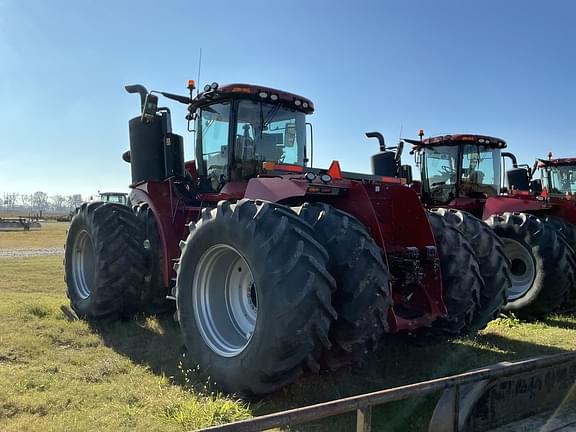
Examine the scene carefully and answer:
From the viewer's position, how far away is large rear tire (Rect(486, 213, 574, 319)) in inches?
322

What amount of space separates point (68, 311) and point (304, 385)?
4.23 m

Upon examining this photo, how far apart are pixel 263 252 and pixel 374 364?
207 centimetres

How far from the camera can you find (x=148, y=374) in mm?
4914

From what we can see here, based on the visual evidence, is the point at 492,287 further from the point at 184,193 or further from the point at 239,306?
A: the point at 184,193

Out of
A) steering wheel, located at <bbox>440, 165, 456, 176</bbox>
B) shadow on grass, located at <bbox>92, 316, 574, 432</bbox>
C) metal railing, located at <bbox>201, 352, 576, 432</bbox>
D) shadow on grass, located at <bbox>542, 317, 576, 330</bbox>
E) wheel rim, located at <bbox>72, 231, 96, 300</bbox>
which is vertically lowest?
shadow on grass, located at <bbox>542, 317, 576, 330</bbox>

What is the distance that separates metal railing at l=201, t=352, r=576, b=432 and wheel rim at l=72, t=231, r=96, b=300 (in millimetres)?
5681

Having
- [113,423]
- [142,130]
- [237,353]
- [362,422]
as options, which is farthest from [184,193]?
[362,422]

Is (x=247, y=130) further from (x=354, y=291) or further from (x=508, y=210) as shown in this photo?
(x=508, y=210)

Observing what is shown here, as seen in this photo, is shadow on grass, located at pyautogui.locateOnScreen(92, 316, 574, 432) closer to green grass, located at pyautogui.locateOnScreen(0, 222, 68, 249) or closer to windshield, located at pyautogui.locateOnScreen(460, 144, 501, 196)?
windshield, located at pyautogui.locateOnScreen(460, 144, 501, 196)

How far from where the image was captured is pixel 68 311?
735 centimetres

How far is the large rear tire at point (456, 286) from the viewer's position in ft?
16.5

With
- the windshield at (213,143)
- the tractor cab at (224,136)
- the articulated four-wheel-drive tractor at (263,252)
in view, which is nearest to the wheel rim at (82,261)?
the articulated four-wheel-drive tractor at (263,252)

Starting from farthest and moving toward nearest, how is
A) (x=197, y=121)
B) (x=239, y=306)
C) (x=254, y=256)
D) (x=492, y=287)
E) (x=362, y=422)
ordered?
(x=197, y=121)
(x=492, y=287)
(x=239, y=306)
(x=254, y=256)
(x=362, y=422)

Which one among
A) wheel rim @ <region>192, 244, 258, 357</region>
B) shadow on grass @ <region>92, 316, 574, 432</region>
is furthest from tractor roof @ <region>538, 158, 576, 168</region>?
wheel rim @ <region>192, 244, 258, 357</region>
